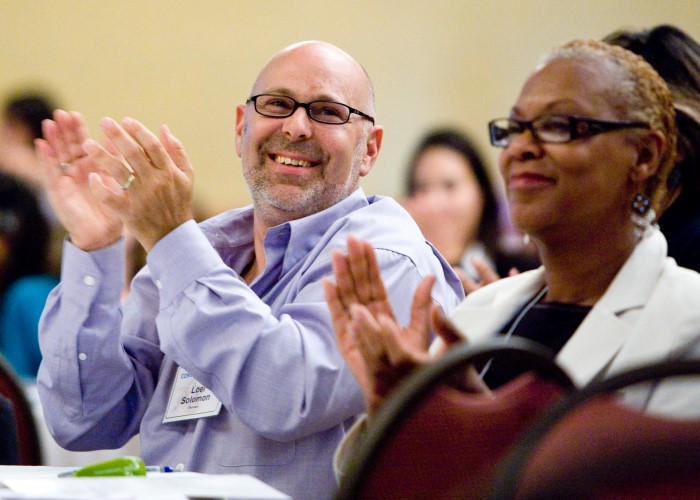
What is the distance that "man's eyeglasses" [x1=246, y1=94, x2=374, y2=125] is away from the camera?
2041mm

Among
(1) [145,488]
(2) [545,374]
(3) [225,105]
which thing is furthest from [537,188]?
(3) [225,105]

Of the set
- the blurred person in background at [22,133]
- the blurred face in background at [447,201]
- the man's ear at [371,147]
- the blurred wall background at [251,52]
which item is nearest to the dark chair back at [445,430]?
the man's ear at [371,147]

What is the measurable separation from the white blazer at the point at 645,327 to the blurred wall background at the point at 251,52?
3830mm

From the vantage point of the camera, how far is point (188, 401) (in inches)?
73.0

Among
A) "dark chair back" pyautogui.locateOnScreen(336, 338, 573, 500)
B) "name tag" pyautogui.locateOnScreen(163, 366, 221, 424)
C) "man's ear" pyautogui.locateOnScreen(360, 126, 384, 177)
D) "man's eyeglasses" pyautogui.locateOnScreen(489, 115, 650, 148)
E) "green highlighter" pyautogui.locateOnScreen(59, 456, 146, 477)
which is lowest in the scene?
"name tag" pyautogui.locateOnScreen(163, 366, 221, 424)

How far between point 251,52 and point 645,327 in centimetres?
451

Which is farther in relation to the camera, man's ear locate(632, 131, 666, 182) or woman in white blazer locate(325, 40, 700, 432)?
man's ear locate(632, 131, 666, 182)

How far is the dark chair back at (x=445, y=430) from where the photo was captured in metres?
0.83

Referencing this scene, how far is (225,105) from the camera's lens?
17.9 ft

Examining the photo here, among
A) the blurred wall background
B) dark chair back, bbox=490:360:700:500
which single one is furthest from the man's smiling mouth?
the blurred wall background

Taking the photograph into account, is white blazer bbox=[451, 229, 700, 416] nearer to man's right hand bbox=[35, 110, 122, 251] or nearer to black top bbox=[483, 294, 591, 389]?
black top bbox=[483, 294, 591, 389]

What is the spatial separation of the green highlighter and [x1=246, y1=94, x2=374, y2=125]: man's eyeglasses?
96cm

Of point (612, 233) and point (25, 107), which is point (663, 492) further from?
point (25, 107)

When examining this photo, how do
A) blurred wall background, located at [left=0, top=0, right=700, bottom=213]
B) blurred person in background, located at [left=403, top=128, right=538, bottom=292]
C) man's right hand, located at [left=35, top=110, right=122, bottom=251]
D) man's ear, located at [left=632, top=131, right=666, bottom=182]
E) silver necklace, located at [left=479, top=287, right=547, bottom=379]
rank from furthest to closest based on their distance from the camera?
blurred wall background, located at [left=0, top=0, right=700, bottom=213]
blurred person in background, located at [left=403, top=128, right=538, bottom=292]
man's right hand, located at [left=35, top=110, right=122, bottom=251]
silver necklace, located at [left=479, top=287, right=547, bottom=379]
man's ear, located at [left=632, top=131, right=666, bottom=182]
